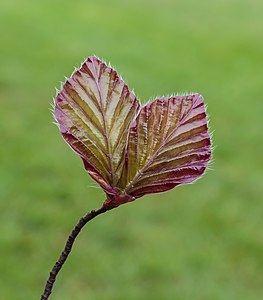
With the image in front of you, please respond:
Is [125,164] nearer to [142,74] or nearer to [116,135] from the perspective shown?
[116,135]

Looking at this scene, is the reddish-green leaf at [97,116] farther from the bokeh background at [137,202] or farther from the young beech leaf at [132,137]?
the bokeh background at [137,202]

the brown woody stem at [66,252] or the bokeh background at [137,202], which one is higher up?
the bokeh background at [137,202]

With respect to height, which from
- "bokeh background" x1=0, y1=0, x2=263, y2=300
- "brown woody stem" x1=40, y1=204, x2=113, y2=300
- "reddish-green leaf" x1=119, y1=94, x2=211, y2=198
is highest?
"bokeh background" x1=0, y1=0, x2=263, y2=300

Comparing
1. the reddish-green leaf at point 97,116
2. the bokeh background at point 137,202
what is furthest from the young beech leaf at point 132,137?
Answer: the bokeh background at point 137,202

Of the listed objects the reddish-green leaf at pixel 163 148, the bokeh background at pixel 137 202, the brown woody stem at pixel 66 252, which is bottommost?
the brown woody stem at pixel 66 252

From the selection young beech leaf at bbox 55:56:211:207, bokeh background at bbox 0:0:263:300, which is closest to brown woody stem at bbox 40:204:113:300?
young beech leaf at bbox 55:56:211:207

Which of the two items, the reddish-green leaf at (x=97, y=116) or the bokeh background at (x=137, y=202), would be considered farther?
the bokeh background at (x=137, y=202)

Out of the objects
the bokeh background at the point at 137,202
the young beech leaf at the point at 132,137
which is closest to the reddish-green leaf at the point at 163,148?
the young beech leaf at the point at 132,137

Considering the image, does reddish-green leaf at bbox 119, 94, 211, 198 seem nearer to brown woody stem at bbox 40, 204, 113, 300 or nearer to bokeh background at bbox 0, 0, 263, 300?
brown woody stem at bbox 40, 204, 113, 300
